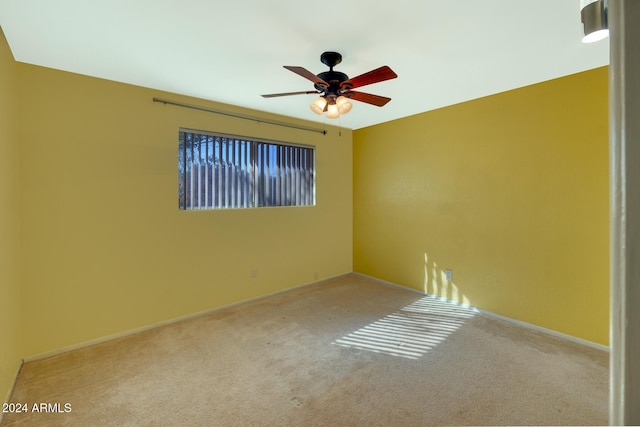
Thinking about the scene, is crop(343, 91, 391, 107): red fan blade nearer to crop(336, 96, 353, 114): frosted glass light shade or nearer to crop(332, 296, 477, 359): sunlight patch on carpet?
crop(336, 96, 353, 114): frosted glass light shade

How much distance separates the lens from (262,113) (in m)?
3.82

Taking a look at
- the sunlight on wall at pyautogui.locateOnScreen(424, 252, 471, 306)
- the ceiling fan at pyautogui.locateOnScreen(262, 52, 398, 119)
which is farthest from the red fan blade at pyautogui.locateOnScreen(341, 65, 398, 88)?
the sunlight on wall at pyautogui.locateOnScreen(424, 252, 471, 306)

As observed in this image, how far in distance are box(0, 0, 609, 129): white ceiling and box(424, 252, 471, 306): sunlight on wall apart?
2.17 meters

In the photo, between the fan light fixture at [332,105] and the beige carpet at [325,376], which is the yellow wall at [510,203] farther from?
the fan light fixture at [332,105]

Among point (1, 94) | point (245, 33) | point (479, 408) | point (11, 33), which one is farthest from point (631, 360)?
point (11, 33)

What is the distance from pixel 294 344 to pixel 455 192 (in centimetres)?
253

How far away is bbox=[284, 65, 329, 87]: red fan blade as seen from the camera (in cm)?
191

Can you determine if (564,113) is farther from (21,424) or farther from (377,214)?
(21,424)

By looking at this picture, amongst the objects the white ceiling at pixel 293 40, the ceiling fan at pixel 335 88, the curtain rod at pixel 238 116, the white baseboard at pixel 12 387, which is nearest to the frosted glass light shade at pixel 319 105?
the ceiling fan at pixel 335 88

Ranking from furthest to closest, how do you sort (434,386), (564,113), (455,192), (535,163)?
(455,192) → (535,163) → (564,113) → (434,386)

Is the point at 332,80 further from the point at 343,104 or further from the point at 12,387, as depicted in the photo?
the point at 12,387

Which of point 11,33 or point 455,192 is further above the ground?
point 11,33

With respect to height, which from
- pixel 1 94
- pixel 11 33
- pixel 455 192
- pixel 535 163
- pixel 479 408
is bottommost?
pixel 479 408

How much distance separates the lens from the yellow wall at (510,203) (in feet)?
8.75
